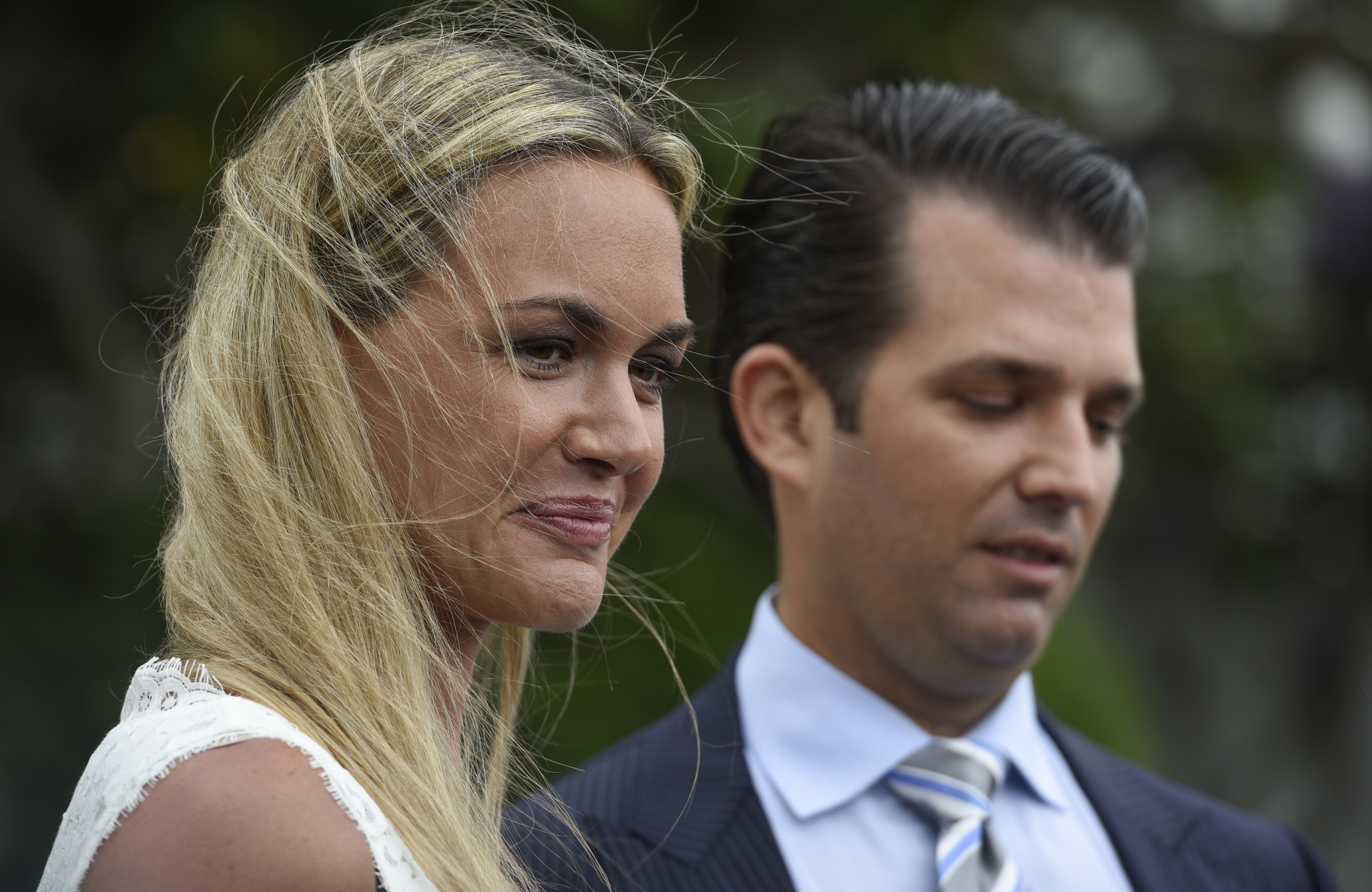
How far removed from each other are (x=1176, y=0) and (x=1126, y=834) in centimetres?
551

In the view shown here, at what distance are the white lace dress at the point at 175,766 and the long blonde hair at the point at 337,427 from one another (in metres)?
0.05

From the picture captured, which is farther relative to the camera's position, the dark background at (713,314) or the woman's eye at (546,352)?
the dark background at (713,314)

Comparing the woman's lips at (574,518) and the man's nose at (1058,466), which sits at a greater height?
the woman's lips at (574,518)

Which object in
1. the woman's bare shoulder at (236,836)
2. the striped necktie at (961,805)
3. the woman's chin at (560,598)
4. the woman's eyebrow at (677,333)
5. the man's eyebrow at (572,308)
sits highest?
the man's eyebrow at (572,308)

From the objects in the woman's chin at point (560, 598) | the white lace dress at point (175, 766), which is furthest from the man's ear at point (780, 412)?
the white lace dress at point (175, 766)

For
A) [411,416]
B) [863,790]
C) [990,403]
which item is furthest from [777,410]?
[411,416]

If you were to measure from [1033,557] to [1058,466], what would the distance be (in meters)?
0.18

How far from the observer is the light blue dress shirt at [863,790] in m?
2.34

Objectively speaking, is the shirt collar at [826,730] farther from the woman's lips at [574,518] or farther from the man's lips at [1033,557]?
the woman's lips at [574,518]

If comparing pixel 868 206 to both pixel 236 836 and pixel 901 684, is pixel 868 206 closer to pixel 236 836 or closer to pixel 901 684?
pixel 901 684

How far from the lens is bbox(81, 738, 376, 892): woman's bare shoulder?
50.4 inches

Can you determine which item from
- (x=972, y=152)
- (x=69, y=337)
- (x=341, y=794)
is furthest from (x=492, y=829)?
(x=69, y=337)

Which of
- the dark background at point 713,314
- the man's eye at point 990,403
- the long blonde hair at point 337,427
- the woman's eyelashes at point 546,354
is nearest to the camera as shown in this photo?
the long blonde hair at point 337,427

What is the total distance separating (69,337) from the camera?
17.6 ft
